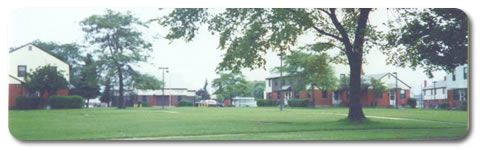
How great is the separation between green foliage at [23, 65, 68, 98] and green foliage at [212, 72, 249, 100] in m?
2.11

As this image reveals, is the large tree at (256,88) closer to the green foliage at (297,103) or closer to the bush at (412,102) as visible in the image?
the green foliage at (297,103)

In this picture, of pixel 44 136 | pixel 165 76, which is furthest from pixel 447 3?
pixel 44 136

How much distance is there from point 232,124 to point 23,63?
294 cm

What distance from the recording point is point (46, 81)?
9.87 metres

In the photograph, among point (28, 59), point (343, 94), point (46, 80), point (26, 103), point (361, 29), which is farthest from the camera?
point (343, 94)

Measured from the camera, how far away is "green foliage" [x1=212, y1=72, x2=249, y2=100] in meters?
10.1

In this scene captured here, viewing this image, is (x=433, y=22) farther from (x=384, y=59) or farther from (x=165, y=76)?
(x=165, y=76)

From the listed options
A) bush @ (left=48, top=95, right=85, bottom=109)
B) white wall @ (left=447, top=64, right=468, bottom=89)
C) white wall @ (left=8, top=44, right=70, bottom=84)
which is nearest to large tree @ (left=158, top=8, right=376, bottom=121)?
white wall @ (left=447, top=64, right=468, bottom=89)

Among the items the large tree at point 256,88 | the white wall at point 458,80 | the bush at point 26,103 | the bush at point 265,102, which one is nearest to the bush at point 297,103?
the bush at point 265,102

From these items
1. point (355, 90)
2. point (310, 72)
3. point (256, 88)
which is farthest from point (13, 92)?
point (355, 90)

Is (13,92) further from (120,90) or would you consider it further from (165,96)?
(165,96)

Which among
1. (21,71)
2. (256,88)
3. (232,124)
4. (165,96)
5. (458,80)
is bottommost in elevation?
(232,124)

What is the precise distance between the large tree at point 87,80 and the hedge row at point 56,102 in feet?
0.28

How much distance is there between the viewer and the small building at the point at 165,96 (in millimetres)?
10195
